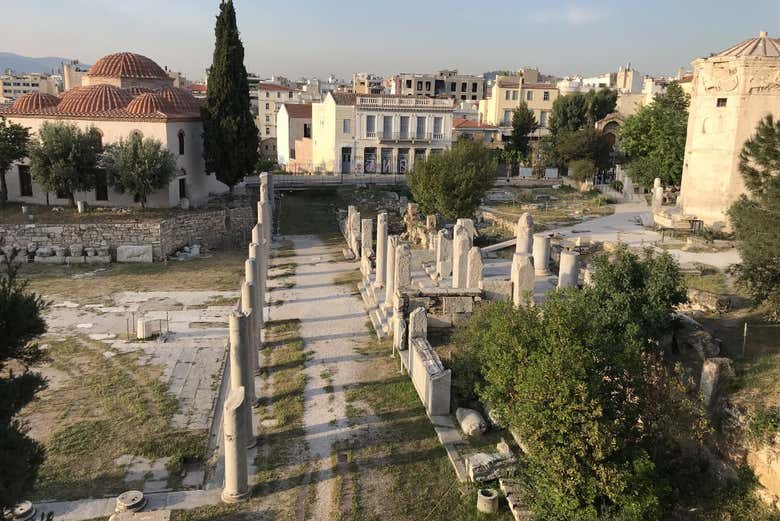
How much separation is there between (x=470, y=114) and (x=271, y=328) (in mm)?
48900

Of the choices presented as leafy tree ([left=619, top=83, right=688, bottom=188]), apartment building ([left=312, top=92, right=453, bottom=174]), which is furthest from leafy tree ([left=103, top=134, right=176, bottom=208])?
leafy tree ([left=619, top=83, right=688, bottom=188])

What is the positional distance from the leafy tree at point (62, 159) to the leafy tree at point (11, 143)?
0.75 meters

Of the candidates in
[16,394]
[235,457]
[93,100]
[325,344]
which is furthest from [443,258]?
[93,100]

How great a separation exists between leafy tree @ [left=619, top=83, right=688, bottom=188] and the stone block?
26.5m

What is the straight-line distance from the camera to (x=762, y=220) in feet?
42.0

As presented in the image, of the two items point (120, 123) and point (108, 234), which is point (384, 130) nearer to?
point (120, 123)

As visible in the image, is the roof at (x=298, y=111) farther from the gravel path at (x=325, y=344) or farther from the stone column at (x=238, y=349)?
the stone column at (x=238, y=349)

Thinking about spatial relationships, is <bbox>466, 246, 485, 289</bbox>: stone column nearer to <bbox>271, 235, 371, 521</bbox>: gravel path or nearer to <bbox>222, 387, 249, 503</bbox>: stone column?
<bbox>271, 235, 371, 521</bbox>: gravel path

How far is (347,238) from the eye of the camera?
1187 inches

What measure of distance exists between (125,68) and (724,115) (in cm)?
3003

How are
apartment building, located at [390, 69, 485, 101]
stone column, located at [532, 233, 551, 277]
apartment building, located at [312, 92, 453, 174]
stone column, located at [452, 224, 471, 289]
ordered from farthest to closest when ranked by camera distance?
apartment building, located at [390, 69, 485, 101] → apartment building, located at [312, 92, 453, 174] → stone column, located at [532, 233, 551, 277] → stone column, located at [452, 224, 471, 289]

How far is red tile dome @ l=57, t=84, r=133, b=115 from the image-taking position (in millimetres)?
31594

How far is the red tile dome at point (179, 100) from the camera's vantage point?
3362 cm

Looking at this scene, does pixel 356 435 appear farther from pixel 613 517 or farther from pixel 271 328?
pixel 271 328
